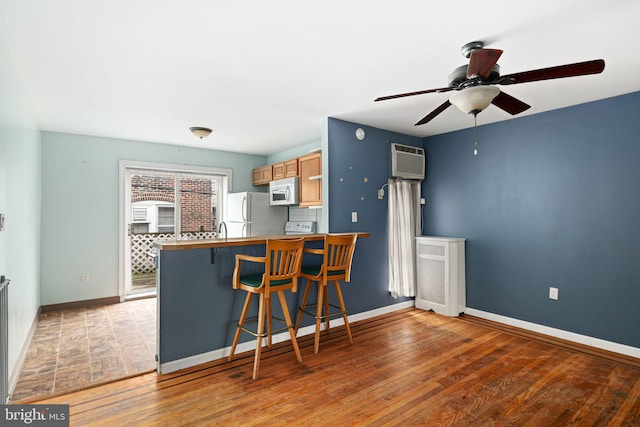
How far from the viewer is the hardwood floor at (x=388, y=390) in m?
2.11

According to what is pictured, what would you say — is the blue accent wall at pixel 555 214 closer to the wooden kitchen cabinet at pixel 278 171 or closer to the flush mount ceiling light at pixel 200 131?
the wooden kitchen cabinet at pixel 278 171

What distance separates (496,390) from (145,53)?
343 centimetres

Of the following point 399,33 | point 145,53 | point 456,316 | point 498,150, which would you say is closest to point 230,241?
point 145,53

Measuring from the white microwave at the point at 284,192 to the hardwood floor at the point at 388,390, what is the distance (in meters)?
2.24

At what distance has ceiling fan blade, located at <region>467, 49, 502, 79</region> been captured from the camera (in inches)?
69.0

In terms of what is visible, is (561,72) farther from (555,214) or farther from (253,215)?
(253,215)

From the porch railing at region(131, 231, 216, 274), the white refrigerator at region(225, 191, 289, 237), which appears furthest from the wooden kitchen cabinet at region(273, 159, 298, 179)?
the porch railing at region(131, 231, 216, 274)

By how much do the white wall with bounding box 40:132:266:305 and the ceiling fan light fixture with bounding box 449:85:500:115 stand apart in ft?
15.1

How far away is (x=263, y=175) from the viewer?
5777mm

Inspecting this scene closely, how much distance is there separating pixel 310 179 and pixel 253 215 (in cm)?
125

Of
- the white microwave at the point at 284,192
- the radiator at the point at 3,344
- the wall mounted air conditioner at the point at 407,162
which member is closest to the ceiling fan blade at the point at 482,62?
the wall mounted air conditioner at the point at 407,162

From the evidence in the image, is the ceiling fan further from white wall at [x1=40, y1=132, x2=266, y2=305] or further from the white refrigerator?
white wall at [x1=40, y1=132, x2=266, y2=305]

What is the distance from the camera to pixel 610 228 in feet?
10.5

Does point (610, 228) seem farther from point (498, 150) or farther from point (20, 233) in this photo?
point (20, 233)
